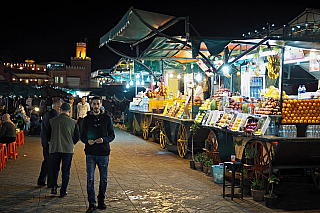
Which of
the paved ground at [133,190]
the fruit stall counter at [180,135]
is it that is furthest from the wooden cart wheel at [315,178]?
the fruit stall counter at [180,135]

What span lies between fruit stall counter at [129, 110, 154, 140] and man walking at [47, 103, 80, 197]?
28.7 ft

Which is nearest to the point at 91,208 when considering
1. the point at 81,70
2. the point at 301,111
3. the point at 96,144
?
the point at 96,144

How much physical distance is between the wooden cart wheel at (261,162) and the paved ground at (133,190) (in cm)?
61

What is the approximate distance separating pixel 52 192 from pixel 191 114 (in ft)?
17.6

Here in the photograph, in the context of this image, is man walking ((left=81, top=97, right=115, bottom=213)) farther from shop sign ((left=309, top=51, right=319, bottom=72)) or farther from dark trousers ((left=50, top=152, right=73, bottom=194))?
shop sign ((left=309, top=51, right=319, bottom=72))

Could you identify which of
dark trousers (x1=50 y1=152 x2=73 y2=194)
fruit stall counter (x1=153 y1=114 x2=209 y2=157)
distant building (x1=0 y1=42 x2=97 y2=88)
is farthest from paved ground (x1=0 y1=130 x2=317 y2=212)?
distant building (x1=0 y1=42 x2=97 y2=88)

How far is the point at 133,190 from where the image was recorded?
7.48m

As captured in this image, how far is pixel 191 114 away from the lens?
37.5ft

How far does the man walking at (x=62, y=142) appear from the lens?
7004 millimetres

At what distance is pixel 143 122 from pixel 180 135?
601 centimetres

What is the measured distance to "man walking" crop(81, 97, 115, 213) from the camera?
596 cm

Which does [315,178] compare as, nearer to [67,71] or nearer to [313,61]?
[313,61]

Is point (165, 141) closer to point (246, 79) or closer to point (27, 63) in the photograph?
point (246, 79)

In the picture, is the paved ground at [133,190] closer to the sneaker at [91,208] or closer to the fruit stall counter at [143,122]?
the sneaker at [91,208]
